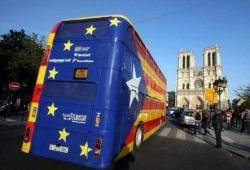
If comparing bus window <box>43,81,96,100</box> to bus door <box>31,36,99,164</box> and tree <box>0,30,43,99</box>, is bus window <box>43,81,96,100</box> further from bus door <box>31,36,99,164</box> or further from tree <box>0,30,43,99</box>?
tree <box>0,30,43,99</box>

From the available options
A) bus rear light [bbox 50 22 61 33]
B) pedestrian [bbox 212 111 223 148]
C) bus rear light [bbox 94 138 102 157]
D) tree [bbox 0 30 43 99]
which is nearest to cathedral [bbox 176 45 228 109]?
tree [bbox 0 30 43 99]

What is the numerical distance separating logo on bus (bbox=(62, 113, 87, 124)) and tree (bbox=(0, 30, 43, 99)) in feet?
72.5

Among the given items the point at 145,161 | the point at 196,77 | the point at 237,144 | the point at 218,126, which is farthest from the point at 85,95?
the point at 196,77

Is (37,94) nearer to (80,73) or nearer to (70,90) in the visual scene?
(70,90)

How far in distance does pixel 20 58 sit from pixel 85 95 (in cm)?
2324

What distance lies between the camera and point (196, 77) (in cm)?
10350

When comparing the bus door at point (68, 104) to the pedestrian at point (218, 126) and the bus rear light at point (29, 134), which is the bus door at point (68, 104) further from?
the pedestrian at point (218, 126)

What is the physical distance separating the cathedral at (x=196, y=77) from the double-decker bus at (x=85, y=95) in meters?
96.2

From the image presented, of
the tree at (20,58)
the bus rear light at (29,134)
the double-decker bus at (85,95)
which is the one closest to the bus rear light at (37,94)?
the double-decker bus at (85,95)

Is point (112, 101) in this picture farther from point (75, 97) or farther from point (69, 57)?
point (69, 57)

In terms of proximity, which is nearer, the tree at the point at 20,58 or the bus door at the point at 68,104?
the bus door at the point at 68,104

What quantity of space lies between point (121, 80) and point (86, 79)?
0.82 metres

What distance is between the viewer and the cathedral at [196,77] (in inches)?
3875

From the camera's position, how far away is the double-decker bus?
5070 mm
